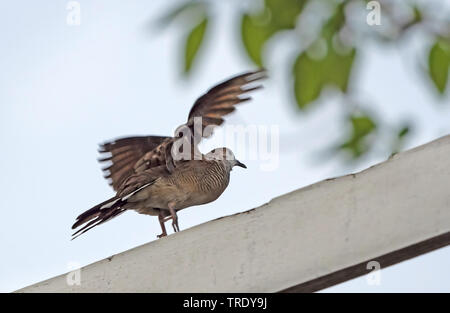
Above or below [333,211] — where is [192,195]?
above

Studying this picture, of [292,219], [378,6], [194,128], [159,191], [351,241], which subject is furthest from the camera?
[159,191]

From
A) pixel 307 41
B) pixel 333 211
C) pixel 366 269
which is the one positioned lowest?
pixel 366 269

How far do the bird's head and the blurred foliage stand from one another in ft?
10.8

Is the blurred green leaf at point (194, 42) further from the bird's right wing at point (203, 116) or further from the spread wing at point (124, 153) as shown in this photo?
the spread wing at point (124, 153)

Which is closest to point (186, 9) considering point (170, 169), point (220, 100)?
point (220, 100)

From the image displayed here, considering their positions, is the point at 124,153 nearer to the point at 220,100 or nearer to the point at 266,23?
the point at 220,100

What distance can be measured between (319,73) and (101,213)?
2405 millimetres

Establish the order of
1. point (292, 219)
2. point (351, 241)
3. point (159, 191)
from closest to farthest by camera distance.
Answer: point (351, 241)
point (292, 219)
point (159, 191)

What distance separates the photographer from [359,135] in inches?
65.0

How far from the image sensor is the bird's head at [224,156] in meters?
4.89
